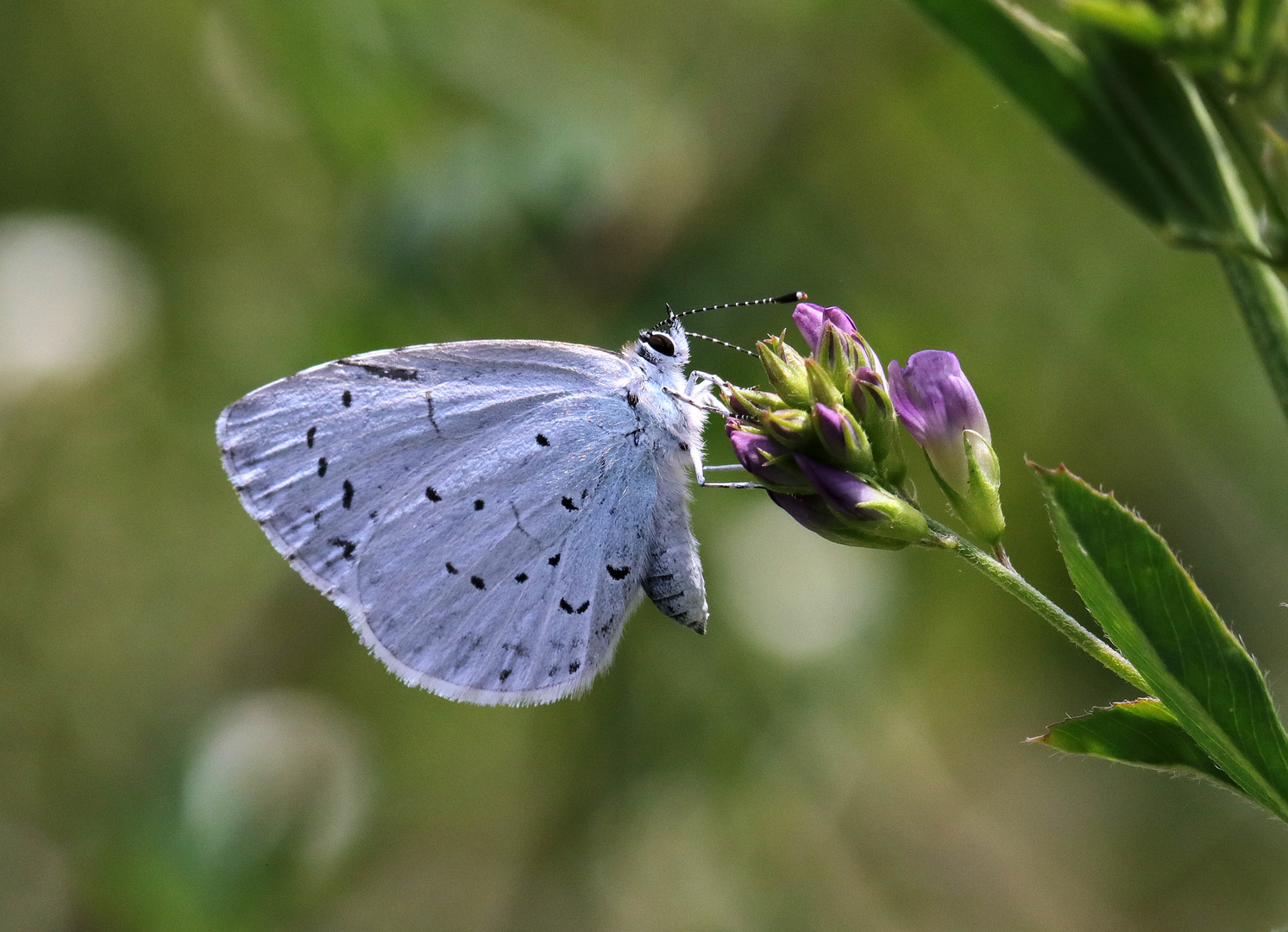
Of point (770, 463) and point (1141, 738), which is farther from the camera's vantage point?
point (770, 463)

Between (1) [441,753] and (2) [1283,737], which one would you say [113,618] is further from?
(2) [1283,737]

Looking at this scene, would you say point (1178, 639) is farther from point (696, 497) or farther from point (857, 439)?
point (696, 497)

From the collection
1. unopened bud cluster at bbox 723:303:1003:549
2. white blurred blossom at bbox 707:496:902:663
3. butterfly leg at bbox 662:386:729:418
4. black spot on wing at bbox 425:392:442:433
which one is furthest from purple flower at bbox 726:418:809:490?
white blurred blossom at bbox 707:496:902:663

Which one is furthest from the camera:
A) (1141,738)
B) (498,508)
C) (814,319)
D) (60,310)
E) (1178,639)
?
(60,310)

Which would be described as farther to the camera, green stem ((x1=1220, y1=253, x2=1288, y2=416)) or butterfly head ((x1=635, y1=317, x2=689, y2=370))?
butterfly head ((x1=635, y1=317, x2=689, y2=370))

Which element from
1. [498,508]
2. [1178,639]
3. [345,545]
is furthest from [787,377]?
[345,545]

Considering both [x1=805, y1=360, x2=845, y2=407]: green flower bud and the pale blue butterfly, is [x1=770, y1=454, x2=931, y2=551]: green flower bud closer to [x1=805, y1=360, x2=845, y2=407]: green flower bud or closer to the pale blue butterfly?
[x1=805, y1=360, x2=845, y2=407]: green flower bud
